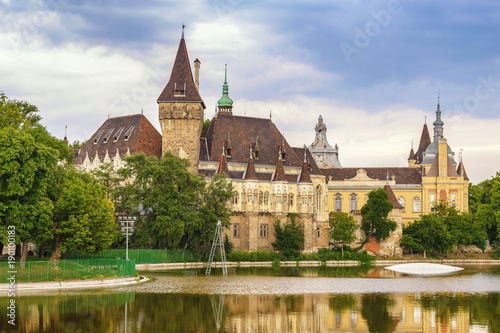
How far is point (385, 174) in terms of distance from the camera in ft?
382

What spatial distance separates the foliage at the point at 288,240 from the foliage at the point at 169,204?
13.1 meters

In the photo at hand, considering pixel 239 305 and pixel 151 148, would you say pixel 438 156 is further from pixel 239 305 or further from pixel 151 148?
pixel 239 305

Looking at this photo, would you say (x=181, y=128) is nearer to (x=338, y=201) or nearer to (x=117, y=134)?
(x=117, y=134)

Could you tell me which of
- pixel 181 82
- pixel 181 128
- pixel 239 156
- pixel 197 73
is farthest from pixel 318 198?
pixel 181 82

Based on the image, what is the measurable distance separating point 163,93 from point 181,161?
1823cm

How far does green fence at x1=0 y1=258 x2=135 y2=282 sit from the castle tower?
127 ft

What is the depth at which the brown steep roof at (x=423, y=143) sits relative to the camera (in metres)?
132

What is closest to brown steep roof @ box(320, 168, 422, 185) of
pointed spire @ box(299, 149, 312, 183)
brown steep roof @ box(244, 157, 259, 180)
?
pointed spire @ box(299, 149, 312, 183)

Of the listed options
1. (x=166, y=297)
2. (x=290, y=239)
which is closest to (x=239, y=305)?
(x=166, y=297)

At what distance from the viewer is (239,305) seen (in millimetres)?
37312

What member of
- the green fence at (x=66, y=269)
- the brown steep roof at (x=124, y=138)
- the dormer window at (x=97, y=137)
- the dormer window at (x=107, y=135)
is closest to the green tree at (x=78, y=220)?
the green fence at (x=66, y=269)

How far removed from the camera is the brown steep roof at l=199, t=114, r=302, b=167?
3543 inches

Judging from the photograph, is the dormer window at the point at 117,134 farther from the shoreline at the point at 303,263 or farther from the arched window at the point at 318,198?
the arched window at the point at 318,198

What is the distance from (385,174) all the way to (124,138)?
47426 millimetres
